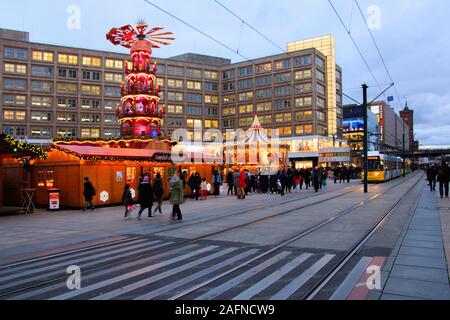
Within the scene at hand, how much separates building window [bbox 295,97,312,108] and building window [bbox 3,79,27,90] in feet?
178

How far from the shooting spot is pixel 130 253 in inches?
360

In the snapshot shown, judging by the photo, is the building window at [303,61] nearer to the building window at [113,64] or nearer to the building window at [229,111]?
the building window at [229,111]

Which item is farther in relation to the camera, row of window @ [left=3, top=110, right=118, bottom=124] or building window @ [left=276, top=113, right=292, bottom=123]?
building window @ [left=276, top=113, right=292, bottom=123]

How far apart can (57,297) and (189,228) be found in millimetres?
6917

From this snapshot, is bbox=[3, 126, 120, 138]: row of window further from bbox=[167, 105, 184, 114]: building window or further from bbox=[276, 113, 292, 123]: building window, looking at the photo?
bbox=[276, 113, 292, 123]: building window

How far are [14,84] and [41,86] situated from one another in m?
4.68

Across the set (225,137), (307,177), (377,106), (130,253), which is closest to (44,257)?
Answer: (130,253)

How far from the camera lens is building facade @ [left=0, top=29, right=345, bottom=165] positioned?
75688 millimetres

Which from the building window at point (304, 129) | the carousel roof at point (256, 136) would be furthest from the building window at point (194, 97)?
the carousel roof at point (256, 136)

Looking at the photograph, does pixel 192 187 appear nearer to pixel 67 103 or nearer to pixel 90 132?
pixel 90 132

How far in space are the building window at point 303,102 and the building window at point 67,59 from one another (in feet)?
153

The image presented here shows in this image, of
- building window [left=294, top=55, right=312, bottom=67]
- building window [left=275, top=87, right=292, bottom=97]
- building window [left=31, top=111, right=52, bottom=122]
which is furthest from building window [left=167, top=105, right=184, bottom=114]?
building window [left=294, top=55, right=312, bottom=67]

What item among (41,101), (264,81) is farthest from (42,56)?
(264,81)

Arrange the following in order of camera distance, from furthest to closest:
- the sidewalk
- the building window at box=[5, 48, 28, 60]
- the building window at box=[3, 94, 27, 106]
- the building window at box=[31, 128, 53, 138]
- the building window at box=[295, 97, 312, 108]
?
the building window at box=[295, 97, 312, 108] < the building window at box=[31, 128, 53, 138] < the building window at box=[5, 48, 28, 60] < the building window at box=[3, 94, 27, 106] < the sidewalk
